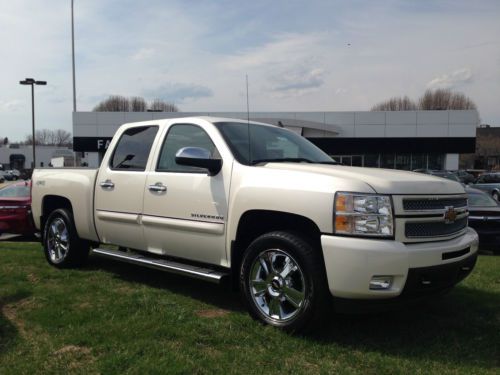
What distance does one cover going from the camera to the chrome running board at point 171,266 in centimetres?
454

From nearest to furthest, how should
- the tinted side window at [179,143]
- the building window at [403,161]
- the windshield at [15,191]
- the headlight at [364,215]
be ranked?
1. the headlight at [364,215]
2. the tinted side window at [179,143]
3. the windshield at [15,191]
4. the building window at [403,161]

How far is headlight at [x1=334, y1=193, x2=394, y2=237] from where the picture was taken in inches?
143

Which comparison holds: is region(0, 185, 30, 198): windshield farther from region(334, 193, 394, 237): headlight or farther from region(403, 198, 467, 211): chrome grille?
region(403, 198, 467, 211): chrome grille

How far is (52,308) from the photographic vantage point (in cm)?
480

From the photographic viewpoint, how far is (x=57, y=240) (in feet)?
22.1

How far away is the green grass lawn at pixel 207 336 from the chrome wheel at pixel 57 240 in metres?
0.92

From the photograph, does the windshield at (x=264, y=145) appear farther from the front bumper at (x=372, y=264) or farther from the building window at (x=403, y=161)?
the building window at (x=403, y=161)

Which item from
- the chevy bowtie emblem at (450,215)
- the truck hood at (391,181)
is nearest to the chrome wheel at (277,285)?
the truck hood at (391,181)

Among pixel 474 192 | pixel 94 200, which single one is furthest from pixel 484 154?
pixel 94 200

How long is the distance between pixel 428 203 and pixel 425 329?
3.85 ft

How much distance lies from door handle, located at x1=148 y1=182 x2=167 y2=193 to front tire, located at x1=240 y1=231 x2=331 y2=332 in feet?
4.12

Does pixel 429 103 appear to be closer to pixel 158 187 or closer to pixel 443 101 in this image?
pixel 443 101

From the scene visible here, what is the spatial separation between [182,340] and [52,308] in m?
1.62

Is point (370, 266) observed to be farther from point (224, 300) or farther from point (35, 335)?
point (35, 335)
